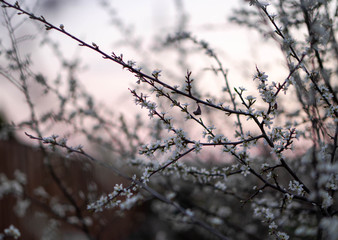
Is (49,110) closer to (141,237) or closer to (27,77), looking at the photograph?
(27,77)

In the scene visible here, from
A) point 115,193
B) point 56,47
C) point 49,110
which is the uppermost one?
point 56,47

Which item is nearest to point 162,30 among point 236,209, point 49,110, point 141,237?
point 49,110

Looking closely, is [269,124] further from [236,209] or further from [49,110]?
[236,209]

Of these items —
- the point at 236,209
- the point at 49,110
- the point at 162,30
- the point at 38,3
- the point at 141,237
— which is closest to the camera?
the point at 38,3

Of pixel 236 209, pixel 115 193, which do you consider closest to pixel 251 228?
pixel 236 209

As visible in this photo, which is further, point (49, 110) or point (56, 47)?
point (56, 47)

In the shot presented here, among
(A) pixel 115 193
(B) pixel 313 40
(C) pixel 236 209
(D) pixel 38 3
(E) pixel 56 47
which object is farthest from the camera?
(C) pixel 236 209

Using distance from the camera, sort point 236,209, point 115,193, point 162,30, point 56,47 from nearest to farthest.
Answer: point 115,193 < point 56,47 < point 162,30 < point 236,209

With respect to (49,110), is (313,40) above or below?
below

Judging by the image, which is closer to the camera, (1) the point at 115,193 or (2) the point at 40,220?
(1) the point at 115,193
